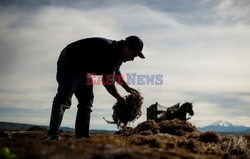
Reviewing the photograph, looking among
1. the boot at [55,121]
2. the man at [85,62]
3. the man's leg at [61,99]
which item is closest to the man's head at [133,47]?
the man at [85,62]

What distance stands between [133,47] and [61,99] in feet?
6.34

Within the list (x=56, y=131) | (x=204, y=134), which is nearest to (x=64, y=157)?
(x=56, y=131)

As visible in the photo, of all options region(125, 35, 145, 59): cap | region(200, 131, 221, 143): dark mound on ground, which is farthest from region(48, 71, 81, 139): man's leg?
region(200, 131, 221, 143): dark mound on ground

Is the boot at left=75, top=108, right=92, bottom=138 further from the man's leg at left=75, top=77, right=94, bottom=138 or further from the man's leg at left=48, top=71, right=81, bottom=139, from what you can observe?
the man's leg at left=48, top=71, right=81, bottom=139

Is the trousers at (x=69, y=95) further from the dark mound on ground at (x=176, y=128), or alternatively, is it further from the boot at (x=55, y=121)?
the dark mound on ground at (x=176, y=128)

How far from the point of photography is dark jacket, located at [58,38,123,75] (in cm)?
591

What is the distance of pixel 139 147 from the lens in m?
4.00

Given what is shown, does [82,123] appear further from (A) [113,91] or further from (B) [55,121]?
(A) [113,91]

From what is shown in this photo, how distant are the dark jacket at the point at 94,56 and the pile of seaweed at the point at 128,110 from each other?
215 cm

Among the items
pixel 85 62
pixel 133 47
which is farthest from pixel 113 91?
pixel 133 47

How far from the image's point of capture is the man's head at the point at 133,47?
19.3 ft

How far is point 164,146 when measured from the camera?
4.35 meters

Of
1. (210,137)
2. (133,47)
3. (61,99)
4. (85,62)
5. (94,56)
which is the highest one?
(133,47)

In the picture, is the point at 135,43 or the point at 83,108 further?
the point at 83,108
